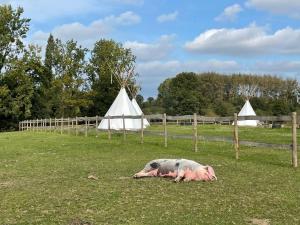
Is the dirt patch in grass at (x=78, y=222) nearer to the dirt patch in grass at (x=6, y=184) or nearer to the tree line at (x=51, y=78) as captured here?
the dirt patch in grass at (x=6, y=184)

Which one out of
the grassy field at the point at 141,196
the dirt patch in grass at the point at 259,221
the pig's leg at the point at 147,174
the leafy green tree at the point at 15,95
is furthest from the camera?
the leafy green tree at the point at 15,95

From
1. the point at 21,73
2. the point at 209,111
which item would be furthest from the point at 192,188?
the point at 209,111

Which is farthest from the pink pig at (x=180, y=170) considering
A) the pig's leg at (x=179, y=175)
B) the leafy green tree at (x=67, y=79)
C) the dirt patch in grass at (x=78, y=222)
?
the leafy green tree at (x=67, y=79)

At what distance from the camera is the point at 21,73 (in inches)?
2399

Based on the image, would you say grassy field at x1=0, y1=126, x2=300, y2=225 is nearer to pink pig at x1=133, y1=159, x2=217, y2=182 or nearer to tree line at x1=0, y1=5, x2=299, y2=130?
pink pig at x1=133, y1=159, x2=217, y2=182

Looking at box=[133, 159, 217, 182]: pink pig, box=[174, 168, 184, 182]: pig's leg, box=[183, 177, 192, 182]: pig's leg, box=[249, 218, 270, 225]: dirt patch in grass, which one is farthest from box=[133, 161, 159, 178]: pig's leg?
box=[249, 218, 270, 225]: dirt patch in grass

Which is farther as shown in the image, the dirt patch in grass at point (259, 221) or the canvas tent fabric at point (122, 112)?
the canvas tent fabric at point (122, 112)

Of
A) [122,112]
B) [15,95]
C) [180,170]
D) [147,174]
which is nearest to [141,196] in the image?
[180,170]

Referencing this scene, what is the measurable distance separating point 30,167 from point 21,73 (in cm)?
4940

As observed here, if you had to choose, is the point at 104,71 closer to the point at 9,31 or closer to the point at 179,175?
the point at 9,31

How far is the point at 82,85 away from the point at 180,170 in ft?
229

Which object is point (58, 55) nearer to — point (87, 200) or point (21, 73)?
point (21, 73)

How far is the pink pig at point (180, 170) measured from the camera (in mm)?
10336

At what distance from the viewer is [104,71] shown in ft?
258
